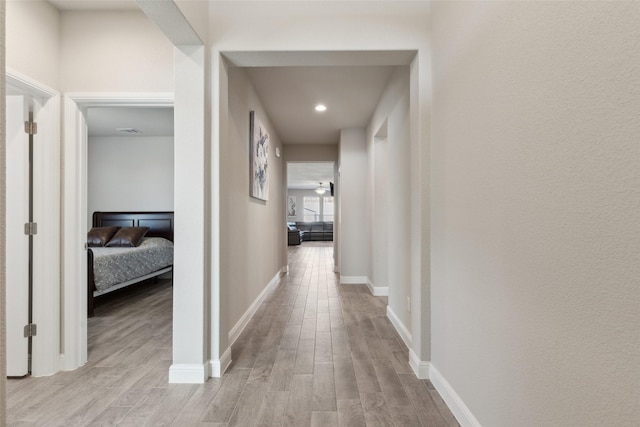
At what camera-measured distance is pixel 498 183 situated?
4.49ft

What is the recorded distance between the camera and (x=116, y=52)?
250 cm

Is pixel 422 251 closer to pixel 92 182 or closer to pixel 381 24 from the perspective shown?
pixel 381 24

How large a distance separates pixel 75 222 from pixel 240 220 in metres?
1.23

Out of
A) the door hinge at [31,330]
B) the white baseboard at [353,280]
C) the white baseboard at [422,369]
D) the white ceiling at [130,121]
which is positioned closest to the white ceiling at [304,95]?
the white ceiling at [130,121]

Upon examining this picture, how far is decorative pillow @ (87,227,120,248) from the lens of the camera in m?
5.10

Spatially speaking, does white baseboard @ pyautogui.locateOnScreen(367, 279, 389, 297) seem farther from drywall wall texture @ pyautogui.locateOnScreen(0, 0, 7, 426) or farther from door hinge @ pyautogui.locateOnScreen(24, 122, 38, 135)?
drywall wall texture @ pyautogui.locateOnScreen(0, 0, 7, 426)

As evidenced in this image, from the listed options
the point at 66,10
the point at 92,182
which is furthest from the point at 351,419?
the point at 92,182

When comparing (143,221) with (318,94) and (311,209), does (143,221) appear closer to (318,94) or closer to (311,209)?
(318,94)

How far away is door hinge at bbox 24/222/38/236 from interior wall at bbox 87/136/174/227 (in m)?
3.62

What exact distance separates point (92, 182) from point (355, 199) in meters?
4.49

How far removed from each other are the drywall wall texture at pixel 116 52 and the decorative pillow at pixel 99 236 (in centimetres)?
334

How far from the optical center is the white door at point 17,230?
2.24 meters

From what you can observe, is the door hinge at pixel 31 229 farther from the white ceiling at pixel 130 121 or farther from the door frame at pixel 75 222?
the white ceiling at pixel 130 121

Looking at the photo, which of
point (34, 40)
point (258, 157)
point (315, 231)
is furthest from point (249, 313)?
point (315, 231)
